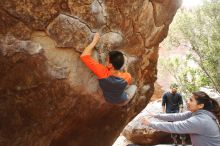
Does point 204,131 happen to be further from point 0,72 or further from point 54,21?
point 0,72

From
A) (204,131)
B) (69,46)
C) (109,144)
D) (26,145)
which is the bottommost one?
(109,144)

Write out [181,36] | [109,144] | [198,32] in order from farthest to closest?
[181,36] < [198,32] < [109,144]

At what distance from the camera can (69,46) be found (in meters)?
6.36

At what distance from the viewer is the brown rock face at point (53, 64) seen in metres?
5.97

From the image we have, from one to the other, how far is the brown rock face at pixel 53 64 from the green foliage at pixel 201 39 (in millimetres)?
8200

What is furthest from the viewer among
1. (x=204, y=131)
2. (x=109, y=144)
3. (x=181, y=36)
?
(x=181, y=36)

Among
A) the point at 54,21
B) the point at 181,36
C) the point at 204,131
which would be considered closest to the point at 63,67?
the point at 54,21

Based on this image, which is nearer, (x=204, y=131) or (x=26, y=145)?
(x=204, y=131)

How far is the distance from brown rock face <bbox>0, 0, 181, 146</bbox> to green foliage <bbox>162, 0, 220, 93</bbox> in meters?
8.20

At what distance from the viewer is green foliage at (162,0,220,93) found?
49.4ft

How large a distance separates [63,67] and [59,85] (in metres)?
0.37

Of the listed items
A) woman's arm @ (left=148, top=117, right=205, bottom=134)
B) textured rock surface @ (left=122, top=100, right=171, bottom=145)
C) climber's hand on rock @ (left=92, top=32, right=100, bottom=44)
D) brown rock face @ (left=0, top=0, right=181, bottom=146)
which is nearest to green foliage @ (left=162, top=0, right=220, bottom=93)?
textured rock surface @ (left=122, top=100, right=171, bottom=145)

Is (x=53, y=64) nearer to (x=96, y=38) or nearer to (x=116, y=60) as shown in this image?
(x=96, y=38)

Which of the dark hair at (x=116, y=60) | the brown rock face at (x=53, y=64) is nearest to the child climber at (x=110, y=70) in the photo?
the dark hair at (x=116, y=60)
